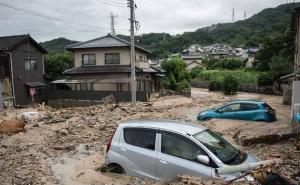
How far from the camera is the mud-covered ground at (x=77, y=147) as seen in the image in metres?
7.78

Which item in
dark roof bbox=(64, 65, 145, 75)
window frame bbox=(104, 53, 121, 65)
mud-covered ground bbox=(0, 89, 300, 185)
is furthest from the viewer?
window frame bbox=(104, 53, 121, 65)

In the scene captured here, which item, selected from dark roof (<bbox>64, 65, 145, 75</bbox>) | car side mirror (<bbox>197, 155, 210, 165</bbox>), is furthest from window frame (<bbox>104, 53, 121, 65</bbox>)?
car side mirror (<bbox>197, 155, 210, 165</bbox>)

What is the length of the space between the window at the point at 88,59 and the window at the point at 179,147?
28786mm

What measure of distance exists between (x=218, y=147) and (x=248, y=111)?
9792 millimetres

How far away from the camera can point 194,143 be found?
6703 mm

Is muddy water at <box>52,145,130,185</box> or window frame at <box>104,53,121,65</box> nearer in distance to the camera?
muddy water at <box>52,145,130,185</box>

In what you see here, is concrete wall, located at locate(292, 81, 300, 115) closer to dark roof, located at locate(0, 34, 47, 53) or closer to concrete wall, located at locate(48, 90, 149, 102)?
concrete wall, located at locate(48, 90, 149, 102)

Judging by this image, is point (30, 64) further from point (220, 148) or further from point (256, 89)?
point (220, 148)

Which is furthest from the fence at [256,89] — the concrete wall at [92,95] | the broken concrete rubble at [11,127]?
the broken concrete rubble at [11,127]

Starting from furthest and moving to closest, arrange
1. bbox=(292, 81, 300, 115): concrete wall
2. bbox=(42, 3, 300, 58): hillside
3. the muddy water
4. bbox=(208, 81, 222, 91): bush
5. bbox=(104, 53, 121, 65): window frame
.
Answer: bbox=(42, 3, 300, 58): hillside < bbox=(208, 81, 222, 91): bush < bbox=(104, 53, 121, 65): window frame < bbox=(292, 81, 300, 115): concrete wall < the muddy water

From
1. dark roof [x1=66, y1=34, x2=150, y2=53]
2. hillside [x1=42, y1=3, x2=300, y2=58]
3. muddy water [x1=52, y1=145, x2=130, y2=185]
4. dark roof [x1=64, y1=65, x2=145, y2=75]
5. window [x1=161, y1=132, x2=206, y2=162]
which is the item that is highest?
hillside [x1=42, y1=3, x2=300, y2=58]

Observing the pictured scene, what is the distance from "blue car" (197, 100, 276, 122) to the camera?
15.9 metres

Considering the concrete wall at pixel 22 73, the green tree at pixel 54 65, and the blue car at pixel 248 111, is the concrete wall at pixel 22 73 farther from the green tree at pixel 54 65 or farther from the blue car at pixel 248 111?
the blue car at pixel 248 111

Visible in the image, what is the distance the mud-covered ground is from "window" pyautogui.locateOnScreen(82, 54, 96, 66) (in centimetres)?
1523
